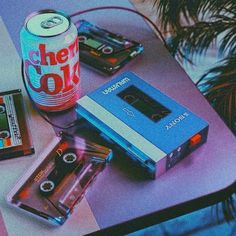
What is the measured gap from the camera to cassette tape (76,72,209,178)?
0.95 meters

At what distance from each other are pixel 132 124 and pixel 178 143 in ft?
0.31

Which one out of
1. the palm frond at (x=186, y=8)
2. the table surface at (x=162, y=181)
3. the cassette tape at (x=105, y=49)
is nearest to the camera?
the table surface at (x=162, y=181)

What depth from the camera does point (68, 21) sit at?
38.5 inches

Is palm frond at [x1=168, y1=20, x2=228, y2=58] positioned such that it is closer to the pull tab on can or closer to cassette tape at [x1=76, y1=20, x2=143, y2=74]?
cassette tape at [x1=76, y1=20, x2=143, y2=74]

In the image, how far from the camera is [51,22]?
967 mm

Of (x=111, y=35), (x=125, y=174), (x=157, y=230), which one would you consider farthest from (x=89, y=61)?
(x=157, y=230)

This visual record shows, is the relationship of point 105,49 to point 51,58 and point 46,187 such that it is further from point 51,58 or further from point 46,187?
point 46,187

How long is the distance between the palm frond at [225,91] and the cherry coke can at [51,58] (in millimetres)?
331

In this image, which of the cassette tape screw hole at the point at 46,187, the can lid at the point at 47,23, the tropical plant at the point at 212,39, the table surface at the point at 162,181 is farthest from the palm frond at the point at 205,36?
the cassette tape screw hole at the point at 46,187

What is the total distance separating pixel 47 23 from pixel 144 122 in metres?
0.25

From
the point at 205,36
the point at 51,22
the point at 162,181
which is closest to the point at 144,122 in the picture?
the point at 162,181

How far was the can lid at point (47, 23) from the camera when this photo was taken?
95 centimetres

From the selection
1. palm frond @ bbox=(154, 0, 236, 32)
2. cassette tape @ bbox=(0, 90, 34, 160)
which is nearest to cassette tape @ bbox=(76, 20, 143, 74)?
cassette tape @ bbox=(0, 90, 34, 160)

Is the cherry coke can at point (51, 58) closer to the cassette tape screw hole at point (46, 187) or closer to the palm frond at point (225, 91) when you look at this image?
the cassette tape screw hole at point (46, 187)
